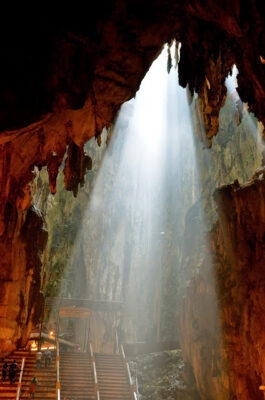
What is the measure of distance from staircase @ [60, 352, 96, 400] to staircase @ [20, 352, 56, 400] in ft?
2.07

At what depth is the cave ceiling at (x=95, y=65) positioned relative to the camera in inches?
260

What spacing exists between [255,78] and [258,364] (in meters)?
9.55

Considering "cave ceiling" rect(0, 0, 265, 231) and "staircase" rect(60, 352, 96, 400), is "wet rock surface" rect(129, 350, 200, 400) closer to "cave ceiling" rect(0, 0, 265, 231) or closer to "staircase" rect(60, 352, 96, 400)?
"staircase" rect(60, 352, 96, 400)

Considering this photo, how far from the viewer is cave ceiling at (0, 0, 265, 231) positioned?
659 centimetres

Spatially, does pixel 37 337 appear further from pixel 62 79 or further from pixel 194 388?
pixel 62 79

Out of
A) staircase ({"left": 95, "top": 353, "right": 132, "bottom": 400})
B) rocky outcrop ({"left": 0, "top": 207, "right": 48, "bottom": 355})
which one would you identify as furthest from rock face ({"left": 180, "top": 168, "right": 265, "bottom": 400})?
rocky outcrop ({"left": 0, "top": 207, "right": 48, "bottom": 355})

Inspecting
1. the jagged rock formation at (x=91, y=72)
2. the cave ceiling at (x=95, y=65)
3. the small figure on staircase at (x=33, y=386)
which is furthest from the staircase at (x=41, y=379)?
the cave ceiling at (x=95, y=65)

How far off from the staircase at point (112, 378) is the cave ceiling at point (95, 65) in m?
10.1

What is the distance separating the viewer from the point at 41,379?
15352mm

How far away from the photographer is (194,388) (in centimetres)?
1794

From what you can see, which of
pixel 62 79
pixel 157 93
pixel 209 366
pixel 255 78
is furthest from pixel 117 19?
pixel 157 93

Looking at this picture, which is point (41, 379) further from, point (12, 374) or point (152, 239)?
point (152, 239)

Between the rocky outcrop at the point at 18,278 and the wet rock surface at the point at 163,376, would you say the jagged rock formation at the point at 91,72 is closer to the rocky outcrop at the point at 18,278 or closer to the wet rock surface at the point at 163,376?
the rocky outcrop at the point at 18,278

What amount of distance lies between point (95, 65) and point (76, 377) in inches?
584
